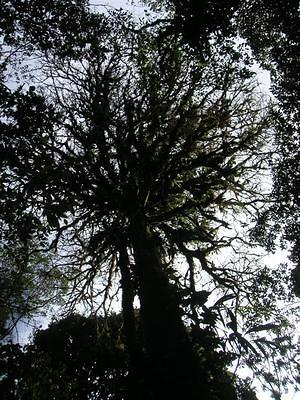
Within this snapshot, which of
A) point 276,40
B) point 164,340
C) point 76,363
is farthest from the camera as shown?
point 76,363

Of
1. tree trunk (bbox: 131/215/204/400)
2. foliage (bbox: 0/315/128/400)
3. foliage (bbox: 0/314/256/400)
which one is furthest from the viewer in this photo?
foliage (bbox: 0/315/128/400)

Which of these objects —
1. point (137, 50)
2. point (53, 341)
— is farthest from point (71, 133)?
point (53, 341)

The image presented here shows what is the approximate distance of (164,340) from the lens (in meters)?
6.00

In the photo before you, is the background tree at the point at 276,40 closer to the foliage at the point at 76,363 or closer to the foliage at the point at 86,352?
the foliage at the point at 76,363

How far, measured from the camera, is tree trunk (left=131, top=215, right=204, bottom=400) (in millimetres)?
5207

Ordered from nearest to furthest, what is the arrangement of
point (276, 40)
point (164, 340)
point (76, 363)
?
1. point (164, 340)
2. point (276, 40)
3. point (76, 363)

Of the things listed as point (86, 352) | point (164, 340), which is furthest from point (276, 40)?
point (86, 352)

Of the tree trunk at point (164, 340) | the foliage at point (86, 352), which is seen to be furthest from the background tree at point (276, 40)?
the foliage at point (86, 352)

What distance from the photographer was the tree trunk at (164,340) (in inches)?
205

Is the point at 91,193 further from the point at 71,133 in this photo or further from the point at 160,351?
the point at 160,351

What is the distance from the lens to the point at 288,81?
7938 millimetres

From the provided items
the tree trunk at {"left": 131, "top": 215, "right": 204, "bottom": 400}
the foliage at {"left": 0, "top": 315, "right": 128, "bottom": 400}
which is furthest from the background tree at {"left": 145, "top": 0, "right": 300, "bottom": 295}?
the foliage at {"left": 0, "top": 315, "right": 128, "bottom": 400}

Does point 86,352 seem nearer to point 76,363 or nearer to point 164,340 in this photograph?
point 76,363

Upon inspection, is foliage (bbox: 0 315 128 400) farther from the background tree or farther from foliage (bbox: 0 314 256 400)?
the background tree
